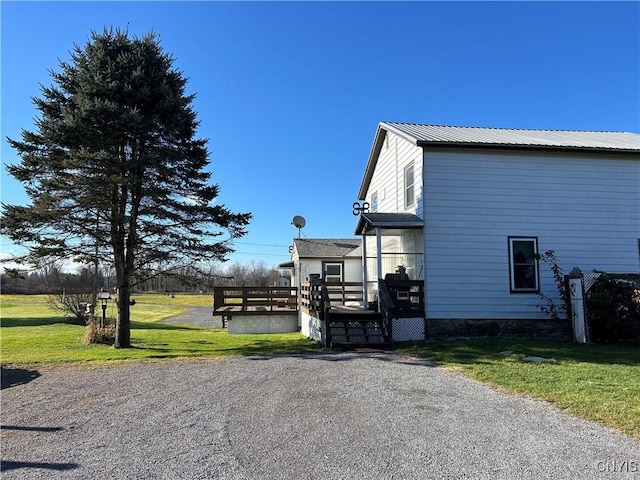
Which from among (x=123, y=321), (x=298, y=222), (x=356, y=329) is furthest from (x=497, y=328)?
(x=298, y=222)

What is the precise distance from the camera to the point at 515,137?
46.6 ft

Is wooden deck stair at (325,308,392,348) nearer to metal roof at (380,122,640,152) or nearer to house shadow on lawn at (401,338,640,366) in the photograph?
house shadow on lawn at (401,338,640,366)

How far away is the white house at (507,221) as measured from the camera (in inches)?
479

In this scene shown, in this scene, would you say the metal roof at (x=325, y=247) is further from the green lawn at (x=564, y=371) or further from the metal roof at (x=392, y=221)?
the green lawn at (x=564, y=371)

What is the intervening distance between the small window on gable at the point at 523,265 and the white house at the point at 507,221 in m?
0.03

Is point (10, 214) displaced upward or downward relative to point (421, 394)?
upward

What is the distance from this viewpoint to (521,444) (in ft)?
13.7

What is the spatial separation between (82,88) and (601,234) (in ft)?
49.8

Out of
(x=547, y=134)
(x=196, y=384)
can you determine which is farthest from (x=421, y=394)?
(x=547, y=134)

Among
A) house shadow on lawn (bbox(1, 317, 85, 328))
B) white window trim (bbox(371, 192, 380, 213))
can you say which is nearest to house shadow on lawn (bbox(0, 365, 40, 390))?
white window trim (bbox(371, 192, 380, 213))

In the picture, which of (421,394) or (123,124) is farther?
(123,124)

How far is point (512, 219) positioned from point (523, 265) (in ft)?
4.40

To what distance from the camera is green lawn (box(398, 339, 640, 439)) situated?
5254mm

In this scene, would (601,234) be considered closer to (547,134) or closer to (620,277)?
(620,277)
